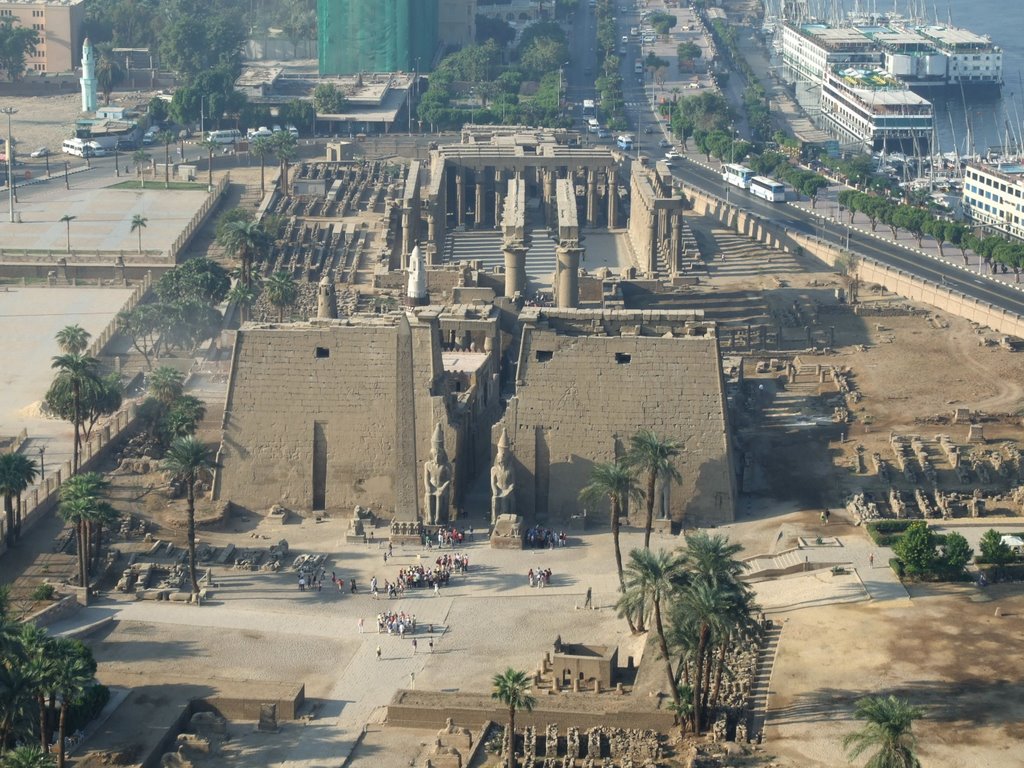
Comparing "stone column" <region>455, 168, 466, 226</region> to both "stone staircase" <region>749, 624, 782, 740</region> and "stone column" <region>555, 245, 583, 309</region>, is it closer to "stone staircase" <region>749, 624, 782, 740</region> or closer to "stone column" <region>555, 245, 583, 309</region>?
"stone column" <region>555, 245, 583, 309</region>

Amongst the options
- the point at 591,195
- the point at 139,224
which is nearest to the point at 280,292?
the point at 139,224

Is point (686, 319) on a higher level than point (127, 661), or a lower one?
higher

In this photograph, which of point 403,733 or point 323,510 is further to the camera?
point 323,510

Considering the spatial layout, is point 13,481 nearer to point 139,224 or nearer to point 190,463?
point 190,463

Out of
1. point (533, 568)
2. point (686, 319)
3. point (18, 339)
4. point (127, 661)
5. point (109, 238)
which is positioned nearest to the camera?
point (127, 661)

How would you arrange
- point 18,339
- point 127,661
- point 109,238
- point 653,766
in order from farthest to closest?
point 109,238 → point 18,339 → point 127,661 → point 653,766

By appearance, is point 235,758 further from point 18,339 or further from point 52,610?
point 18,339

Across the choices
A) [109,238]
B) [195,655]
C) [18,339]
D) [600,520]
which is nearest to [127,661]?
[195,655]
